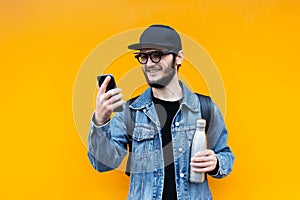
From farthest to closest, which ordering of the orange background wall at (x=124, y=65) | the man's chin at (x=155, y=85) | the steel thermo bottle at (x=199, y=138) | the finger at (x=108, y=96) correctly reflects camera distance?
the orange background wall at (x=124, y=65), the man's chin at (x=155, y=85), the steel thermo bottle at (x=199, y=138), the finger at (x=108, y=96)

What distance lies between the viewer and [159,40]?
1.53 meters

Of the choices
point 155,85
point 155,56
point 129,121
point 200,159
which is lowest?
point 200,159

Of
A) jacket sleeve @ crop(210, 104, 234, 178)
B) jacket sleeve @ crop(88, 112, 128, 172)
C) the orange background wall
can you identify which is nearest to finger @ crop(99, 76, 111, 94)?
jacket sleeve @ crop(88, 112, 128, 172)

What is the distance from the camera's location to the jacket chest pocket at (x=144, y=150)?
5.14 ft

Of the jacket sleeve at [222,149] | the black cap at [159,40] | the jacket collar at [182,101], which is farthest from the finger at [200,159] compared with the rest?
the black cap at [159,40]

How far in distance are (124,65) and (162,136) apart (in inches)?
20.8

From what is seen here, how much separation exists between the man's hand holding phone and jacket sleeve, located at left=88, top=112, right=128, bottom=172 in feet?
0.12

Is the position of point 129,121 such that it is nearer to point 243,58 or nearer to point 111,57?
point 111,57

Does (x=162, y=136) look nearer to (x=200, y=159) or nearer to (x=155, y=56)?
(x=200, y=159)

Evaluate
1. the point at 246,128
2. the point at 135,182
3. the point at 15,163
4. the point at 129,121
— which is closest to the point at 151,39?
the point at 129,121

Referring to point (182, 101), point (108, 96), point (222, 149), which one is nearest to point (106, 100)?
point (108, 96)

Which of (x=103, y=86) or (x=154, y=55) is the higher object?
(x=154, y=55)

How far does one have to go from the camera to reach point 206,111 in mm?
1634

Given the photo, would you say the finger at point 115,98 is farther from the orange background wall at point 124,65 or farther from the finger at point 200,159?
the orange background wall at point 124,65
